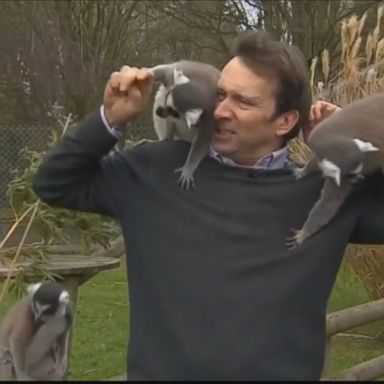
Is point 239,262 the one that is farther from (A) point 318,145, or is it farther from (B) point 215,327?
(A) point 318,145

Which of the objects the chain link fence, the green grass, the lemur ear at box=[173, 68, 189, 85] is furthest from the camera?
the chain link fence

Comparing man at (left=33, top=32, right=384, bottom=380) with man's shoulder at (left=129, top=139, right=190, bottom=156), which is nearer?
man at (left=33, top=32, right=384, bottom=380)

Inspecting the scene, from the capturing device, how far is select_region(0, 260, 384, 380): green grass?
549cm

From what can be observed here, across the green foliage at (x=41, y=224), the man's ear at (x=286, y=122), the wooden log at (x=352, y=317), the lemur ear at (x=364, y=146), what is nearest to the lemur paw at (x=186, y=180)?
the man's ear at (x=286, y=122)

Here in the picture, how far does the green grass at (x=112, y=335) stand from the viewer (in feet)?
18.0

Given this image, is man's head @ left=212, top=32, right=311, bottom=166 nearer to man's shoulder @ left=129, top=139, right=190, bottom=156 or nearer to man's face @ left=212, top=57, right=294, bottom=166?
man's face @ left=212, top=57, right=294, bottom=166

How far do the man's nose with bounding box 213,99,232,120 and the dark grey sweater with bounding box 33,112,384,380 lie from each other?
0.11 metres

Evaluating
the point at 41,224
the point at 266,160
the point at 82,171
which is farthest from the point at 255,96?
the point at 41,224

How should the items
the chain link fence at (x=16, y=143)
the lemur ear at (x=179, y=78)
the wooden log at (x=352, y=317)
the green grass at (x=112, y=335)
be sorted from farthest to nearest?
the chain link fence at (x=16, y=143) → the green grass at (x=112, y=335) → the wooden log at (x=352, y=317) → the lemur ear at (x=179, y=78)

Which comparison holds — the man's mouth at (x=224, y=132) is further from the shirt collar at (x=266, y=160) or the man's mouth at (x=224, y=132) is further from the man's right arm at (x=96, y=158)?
the man's right arm at (x=96, y=158)

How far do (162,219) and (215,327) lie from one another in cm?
25

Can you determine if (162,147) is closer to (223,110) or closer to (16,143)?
(223,110)

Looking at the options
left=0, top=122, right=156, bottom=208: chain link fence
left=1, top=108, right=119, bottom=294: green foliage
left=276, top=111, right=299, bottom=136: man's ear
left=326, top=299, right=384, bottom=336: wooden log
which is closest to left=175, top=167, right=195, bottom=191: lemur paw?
left=276, top=111, right=299, bottom=136: man's ear

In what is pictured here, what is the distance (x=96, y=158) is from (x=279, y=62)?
0.41 m
